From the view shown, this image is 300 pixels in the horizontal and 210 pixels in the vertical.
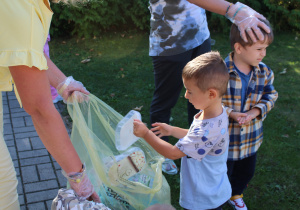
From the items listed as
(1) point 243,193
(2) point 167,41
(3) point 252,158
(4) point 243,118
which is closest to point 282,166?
(1) point 243,193

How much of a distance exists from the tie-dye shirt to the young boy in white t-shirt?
32.1 inches

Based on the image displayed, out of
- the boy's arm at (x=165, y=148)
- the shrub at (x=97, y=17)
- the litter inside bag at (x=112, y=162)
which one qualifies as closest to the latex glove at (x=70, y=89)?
the litter inside bag at (x=112, y=162)

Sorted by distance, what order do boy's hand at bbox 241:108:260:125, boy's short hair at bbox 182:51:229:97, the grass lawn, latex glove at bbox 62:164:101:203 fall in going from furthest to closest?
1. the grass lawn
2. boy's hand at bbox 241:108:260:125
3. boy's short hair at bbox 182:51:229:97
4. latex glove at bbox 62:164:101:203

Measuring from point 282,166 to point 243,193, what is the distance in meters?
0.60

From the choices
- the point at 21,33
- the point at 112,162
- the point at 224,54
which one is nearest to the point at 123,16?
the point at 224,54

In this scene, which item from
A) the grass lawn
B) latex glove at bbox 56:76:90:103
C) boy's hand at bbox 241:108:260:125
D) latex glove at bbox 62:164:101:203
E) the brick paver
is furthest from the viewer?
the grass lawn

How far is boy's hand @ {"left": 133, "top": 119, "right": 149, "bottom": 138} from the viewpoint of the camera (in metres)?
1.99

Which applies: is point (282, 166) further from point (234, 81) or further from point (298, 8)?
point (298, 8)

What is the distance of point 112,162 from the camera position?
211cm

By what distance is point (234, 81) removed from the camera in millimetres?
2324

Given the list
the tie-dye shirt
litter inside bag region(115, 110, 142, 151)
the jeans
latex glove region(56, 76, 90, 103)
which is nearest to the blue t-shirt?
litter inside bag region(115, 110, 142, 151)

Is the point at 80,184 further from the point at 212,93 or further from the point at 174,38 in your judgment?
the point at 174,38

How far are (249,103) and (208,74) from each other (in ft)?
2.30

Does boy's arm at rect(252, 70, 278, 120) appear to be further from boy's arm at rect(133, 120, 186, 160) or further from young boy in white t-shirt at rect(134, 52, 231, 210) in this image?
boy's arm at rect(133, 120, 186, 160)
